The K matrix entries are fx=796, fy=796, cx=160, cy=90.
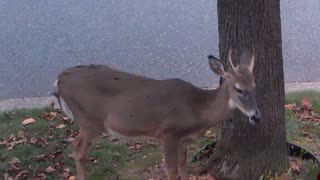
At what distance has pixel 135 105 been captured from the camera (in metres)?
6.12

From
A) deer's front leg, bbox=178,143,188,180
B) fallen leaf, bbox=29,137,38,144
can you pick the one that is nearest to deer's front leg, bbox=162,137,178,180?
deer's front leg, bbox=178,143,188,180

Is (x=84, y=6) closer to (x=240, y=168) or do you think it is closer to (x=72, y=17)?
(x=72, y=17)

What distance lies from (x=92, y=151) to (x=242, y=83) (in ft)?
7.06

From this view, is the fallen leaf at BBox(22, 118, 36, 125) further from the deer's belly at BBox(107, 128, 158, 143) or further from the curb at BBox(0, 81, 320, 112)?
the deer's belly at BBox(107, 128, 158, 143)

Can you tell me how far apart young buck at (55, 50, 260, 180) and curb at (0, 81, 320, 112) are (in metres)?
2.60

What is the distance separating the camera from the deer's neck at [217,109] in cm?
591

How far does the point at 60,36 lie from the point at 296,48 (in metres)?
3.23

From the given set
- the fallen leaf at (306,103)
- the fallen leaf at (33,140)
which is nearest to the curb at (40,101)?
the fallen leaf at (306,103)

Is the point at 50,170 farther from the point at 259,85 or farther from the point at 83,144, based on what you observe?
the point at 259,85

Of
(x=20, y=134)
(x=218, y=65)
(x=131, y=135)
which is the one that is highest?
(x=218, y=65)

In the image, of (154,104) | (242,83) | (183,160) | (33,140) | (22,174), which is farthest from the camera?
(33,140)

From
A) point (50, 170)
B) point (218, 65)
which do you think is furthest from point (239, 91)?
point (50, 170)

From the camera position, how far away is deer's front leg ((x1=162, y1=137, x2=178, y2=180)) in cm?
596

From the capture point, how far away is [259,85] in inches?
249
